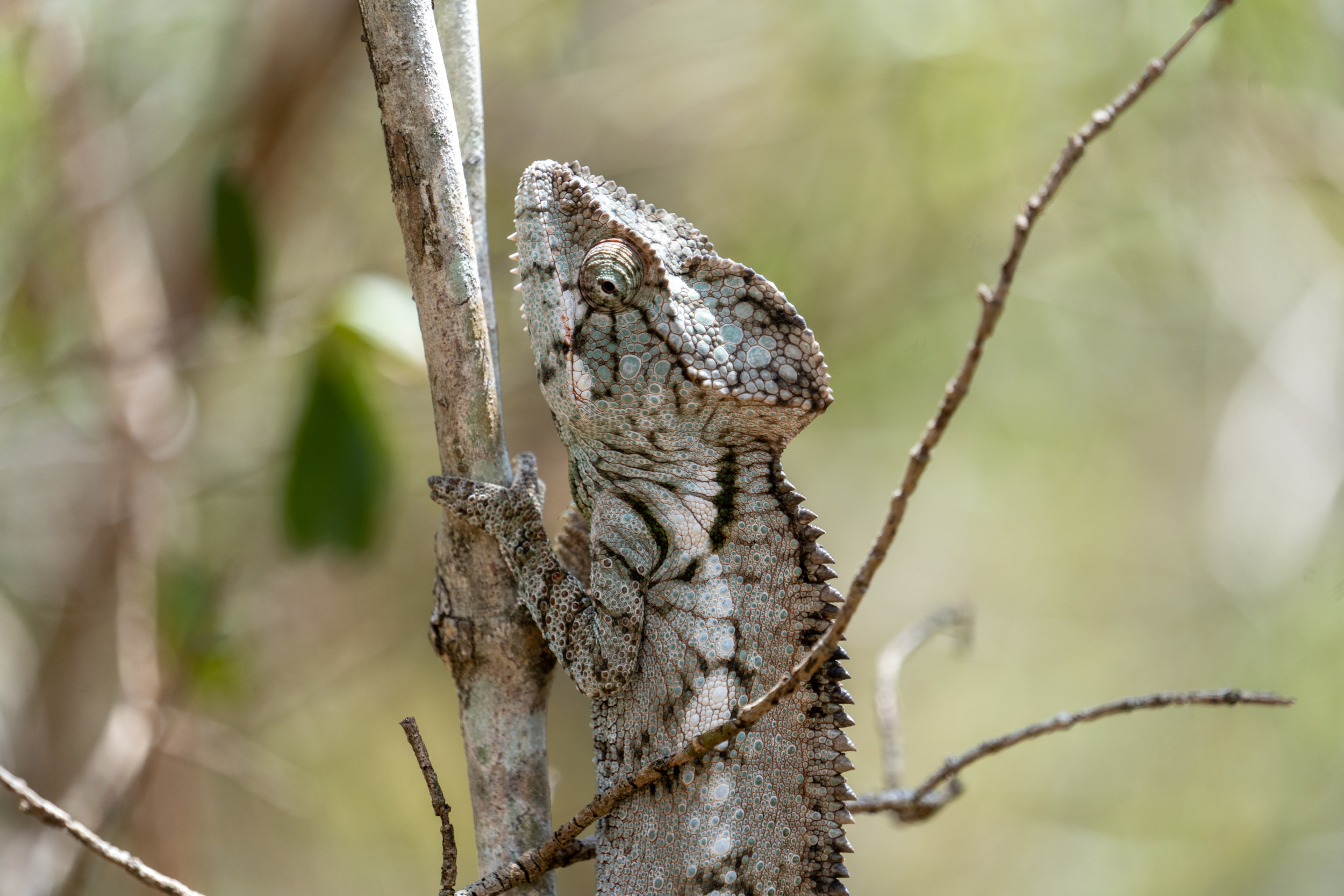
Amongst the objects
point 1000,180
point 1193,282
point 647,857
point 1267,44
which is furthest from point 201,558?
point 1193,282

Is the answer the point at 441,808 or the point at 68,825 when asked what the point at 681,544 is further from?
the point at 68,825

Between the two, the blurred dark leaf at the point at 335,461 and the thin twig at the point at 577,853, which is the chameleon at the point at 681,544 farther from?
the blurred dark leaf at the point at 335,461

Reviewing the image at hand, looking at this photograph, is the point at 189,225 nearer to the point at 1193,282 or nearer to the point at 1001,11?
the point at 1001,11

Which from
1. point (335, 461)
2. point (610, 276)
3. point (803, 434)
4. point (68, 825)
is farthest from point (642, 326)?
point (803, 434)

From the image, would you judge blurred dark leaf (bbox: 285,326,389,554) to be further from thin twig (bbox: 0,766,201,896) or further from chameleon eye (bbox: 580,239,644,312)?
thin twig (bbox: 0,766,201,896)

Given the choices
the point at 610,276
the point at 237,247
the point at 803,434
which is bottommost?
the point at 610,276

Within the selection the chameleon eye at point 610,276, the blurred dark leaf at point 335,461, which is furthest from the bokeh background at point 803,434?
the chameleon eye at point 610,276

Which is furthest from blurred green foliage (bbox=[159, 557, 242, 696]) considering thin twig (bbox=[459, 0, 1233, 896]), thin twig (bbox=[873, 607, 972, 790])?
thin twig (bbox=[459, 0, 1233, 896])
